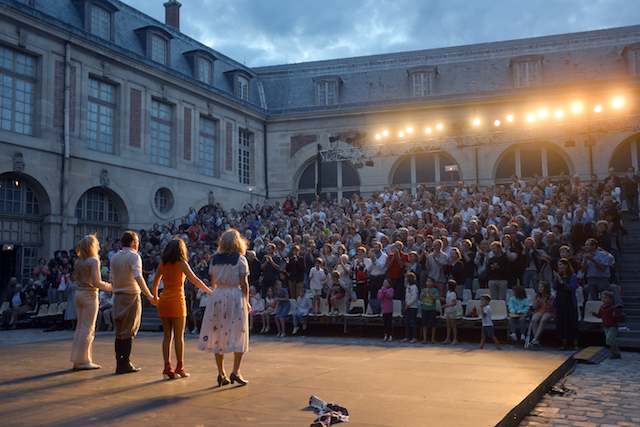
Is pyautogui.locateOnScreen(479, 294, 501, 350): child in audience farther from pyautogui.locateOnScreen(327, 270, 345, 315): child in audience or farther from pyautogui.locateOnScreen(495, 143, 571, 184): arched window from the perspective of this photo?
pyautogui.locateOnScreen(495, 143, 571, 184): arched window

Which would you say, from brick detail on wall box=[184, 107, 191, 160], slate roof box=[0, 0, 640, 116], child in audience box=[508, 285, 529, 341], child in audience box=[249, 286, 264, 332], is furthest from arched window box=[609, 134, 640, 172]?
brick detail on wall box=[184, 107, 191, 160]

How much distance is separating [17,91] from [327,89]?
15921mm

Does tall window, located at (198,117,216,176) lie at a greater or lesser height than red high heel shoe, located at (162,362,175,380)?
greater

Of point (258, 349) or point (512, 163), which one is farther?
point (512, 163)

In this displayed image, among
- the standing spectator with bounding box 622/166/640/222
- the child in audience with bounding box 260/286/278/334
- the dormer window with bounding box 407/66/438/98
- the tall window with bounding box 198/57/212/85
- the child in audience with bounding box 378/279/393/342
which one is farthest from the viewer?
the dormer window with bounding box 407/66/438/98

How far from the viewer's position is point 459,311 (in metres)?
11.7

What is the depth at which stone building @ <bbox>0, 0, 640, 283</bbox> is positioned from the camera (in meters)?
19.4

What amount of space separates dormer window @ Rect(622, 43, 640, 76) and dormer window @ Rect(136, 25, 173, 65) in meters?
21.5

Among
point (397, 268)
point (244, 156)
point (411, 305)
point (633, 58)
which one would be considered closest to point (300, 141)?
point (244, 156)

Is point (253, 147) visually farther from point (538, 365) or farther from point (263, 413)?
point (263, 413)

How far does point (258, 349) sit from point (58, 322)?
9.71 metres

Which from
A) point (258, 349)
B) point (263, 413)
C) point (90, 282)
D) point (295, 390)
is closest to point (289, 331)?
point (258, 349)

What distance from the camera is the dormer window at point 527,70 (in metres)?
27.3

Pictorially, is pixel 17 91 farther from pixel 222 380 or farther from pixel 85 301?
pixel 222 380
